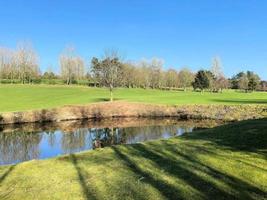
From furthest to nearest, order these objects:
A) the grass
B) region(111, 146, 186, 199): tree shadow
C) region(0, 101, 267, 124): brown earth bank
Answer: the grass
region(0, 101, 267, 124): brown earth bank
region(111, 146, 186, 199): tree shadow

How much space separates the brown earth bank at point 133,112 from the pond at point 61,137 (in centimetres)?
320

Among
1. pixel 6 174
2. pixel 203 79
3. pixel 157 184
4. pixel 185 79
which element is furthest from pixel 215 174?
pixel 185 79

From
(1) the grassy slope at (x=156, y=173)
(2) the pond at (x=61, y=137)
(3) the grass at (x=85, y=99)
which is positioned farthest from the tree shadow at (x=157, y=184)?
(3) the grass at (x=85, y=99)

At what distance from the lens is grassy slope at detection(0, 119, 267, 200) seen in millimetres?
8645

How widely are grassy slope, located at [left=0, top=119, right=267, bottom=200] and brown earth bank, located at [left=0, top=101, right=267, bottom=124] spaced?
1016 inches

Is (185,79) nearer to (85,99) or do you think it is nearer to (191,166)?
(85,99)

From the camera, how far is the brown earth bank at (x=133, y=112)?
128ft

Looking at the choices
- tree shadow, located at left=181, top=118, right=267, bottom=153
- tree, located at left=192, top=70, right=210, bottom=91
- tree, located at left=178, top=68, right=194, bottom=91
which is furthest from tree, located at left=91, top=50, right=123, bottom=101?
tree, located at left=178, top=68, right=194, bottom=91

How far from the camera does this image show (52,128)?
109 ft

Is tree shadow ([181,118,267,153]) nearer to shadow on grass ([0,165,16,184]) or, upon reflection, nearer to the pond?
shadow on grass ([0,165,16,184])

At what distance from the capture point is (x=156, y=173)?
1032 cm

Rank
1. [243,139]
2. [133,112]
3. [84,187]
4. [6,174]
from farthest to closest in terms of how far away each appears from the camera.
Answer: [133,112] < [243,139] < [6,174] < [84,187]

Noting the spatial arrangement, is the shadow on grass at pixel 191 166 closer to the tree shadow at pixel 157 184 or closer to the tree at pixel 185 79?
the tree shadow at pixel 157 184

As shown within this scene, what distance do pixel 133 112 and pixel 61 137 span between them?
1879cm
